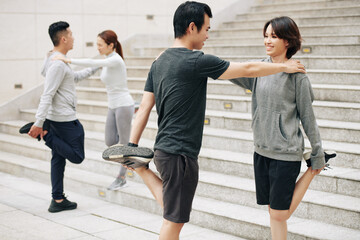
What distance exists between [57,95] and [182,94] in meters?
2.65

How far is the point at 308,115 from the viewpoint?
137 inches

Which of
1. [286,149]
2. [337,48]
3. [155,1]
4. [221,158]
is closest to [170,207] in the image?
[286,149]

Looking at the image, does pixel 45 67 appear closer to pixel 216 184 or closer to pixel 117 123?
pixel 117 123

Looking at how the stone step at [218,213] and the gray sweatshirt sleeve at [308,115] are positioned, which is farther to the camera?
the stone step at [218,213]

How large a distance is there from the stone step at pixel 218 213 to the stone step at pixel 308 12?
207 inches

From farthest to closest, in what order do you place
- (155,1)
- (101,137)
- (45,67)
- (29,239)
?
1. (155,1)
2. (101,137)
3. (45,67)
4. (29,239)

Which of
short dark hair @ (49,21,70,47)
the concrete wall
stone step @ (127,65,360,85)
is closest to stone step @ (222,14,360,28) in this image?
the concrete wall

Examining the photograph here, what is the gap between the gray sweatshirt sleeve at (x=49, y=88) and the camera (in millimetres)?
5332

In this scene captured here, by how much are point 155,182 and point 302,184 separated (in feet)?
3.33

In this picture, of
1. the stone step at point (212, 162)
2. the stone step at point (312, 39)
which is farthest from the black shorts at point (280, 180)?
the stone step at point (312, 39)

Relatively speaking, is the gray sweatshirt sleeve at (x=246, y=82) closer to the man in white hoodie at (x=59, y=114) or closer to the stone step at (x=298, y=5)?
the man in white hoodie at (x=59, y=114)

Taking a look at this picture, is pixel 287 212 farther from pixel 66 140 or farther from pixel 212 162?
pixel 66 140

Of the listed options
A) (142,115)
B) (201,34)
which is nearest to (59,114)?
(142,115)

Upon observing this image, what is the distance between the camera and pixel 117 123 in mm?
5895
